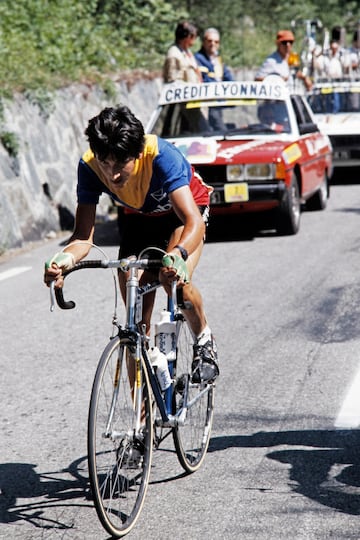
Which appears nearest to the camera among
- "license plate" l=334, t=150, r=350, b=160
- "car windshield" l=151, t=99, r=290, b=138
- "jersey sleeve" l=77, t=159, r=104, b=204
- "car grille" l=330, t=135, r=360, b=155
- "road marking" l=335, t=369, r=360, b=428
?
"jersey sleeve" l=77, t=159, r=104, b=204

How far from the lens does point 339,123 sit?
58.3 feet

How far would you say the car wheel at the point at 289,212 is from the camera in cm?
1196

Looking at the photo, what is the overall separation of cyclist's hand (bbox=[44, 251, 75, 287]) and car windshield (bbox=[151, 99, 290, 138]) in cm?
825

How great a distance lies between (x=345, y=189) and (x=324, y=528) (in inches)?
525

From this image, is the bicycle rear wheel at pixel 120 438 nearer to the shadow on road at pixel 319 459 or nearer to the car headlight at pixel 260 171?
the shadow on road at pixel 319 459

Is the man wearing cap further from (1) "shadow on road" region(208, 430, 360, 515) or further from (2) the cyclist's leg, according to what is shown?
(2) the cyclist's leg

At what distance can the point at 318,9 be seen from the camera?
4106cm

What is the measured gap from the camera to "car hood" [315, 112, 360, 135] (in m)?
17.5

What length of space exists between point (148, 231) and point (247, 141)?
7.33 m

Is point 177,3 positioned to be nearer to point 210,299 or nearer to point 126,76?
point 126,76

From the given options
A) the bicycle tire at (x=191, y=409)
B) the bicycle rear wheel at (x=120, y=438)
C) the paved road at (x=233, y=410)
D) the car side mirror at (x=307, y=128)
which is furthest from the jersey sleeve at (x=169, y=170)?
the car side mirror at (x=307, y=128)

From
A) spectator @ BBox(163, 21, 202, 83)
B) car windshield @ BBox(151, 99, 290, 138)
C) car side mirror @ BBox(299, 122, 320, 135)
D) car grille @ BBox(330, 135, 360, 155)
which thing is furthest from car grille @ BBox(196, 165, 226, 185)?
car grille @ BBox(330, 135, 360, 155)

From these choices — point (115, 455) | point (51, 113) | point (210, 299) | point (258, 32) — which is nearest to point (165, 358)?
point (115, 455)

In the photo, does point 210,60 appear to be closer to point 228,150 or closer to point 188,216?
point 228,150
